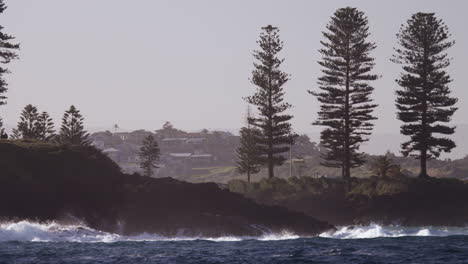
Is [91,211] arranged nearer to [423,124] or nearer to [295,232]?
[295,232]

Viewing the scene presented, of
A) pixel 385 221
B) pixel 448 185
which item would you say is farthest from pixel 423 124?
pixel 385 221

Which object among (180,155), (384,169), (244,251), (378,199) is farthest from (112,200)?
(180,155)

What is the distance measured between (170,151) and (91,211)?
148m

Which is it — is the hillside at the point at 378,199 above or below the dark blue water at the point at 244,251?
above

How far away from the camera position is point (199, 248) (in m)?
39.4

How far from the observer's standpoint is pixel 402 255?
35594 millimetres

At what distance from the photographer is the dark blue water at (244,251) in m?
33.9

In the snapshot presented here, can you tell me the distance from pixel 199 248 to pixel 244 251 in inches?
108

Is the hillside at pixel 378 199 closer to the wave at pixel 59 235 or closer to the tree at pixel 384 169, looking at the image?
the tree at pixel 384 169

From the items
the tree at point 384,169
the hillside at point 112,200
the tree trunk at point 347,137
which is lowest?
the hillside at point 112,200

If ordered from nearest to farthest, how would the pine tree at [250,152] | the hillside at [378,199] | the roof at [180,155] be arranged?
the hillside at [378,199], the pine tree at [250,152], the roof at [180,155]

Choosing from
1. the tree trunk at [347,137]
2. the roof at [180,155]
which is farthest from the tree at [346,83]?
the roof at [180,155]

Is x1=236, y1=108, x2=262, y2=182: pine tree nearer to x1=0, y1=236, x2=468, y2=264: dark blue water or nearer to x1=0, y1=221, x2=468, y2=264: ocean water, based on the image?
x1=0, y1=221, x2=468, y2=264: ocean water

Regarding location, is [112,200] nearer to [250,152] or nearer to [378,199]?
[378,199]
